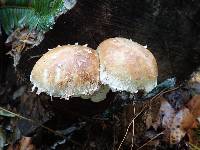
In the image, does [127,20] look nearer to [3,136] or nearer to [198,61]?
[198,61]

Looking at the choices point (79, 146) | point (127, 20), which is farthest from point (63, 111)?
point (127, 20)

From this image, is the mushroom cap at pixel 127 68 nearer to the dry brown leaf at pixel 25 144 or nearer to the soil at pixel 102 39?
the soil at pixel 102 39

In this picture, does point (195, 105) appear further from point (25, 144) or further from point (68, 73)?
point (25, 144)

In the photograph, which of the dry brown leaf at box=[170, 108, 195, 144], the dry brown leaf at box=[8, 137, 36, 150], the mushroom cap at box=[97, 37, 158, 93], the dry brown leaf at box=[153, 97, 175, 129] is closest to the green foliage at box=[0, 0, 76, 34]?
the mushroom cap at box=[97, 37, 158, 93]

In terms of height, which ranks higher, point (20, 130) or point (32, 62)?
point (32, 62)

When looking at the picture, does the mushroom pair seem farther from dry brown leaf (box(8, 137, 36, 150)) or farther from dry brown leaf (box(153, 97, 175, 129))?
dry brown leaf (box(8, 137, 36, 150))

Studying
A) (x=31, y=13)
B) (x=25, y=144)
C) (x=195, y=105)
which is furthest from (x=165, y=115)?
(x=31, y=13)

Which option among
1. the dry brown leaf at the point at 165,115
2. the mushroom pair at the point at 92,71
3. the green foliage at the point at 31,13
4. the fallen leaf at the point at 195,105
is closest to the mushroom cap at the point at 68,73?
the mushroom pair at the point at 92,71

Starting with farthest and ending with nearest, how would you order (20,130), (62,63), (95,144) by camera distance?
(20,130), (95,144), (62,63)
